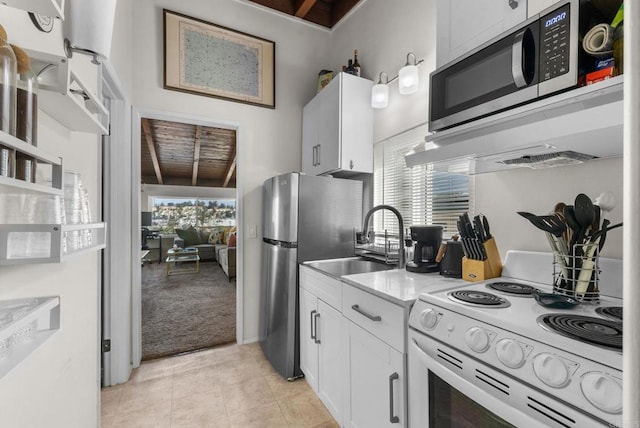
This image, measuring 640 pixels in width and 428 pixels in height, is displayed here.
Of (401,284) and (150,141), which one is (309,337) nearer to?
(401,284)

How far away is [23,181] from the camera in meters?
0.62

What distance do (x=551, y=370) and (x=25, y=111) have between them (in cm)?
136

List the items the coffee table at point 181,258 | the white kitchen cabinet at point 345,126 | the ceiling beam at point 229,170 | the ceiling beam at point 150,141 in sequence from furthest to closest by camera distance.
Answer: the ceiling beam at point 229,170 → the coffee table at point 181,258 → the ceiling beam at point 150,141 → the white kitchen cabinet at point 345,126

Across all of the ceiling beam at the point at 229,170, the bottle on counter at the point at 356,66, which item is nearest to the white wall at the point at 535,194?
the bottle on counter at the point at 356,66

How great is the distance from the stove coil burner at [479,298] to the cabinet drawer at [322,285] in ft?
2.05

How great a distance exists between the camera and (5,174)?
58 centimetres

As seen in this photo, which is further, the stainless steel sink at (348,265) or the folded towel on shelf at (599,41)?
the stainless steel sink at (348,265)

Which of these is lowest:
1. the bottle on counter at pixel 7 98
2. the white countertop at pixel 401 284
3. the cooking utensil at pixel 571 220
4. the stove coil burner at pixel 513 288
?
the white countertop at pixel 401 284

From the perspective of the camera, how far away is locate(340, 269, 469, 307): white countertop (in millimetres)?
1150

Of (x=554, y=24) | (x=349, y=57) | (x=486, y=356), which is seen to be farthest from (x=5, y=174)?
(x=349, y=57)

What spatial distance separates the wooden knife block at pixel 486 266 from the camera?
1.37 m

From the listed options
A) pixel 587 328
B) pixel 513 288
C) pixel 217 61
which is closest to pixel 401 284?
pixel 513 288

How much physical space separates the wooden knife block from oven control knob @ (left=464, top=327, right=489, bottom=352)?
0.60 metres

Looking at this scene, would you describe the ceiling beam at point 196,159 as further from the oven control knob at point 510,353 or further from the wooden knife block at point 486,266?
the oven control knob at point 510,353
